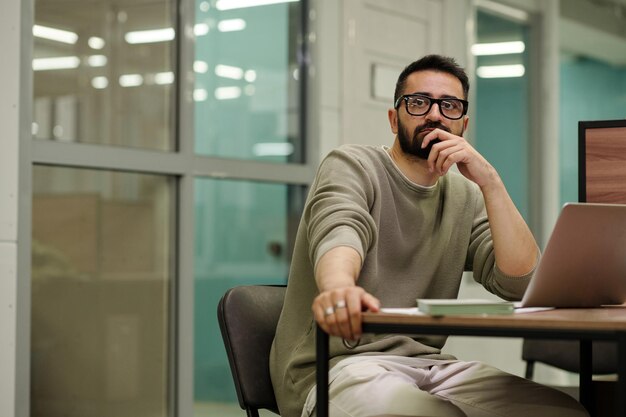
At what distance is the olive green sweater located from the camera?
197cm

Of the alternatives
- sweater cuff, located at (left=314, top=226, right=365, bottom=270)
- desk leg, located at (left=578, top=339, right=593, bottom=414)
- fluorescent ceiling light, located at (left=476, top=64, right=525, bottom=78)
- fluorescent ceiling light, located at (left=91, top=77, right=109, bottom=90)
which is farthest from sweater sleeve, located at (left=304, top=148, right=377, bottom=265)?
fluorescent ceiling light, located at (left=476, top=64, right=525, bottom=78)

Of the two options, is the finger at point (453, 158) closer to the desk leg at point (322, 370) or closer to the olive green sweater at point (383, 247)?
the olive green sweater at point (383, 247)

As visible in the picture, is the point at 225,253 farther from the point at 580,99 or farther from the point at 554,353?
the point at 580,99

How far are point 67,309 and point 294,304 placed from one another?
1.69 m

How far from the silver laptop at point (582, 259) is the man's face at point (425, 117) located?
1.68 feet

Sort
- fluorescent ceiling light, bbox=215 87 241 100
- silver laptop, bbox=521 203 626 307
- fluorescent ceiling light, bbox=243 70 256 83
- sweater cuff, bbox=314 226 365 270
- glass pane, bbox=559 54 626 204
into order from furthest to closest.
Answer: glass pane, bbox=559 54 626 204, fluorescent ceiling light, bbox=243 70 256 83, fluorescent ceiling light, bbox=215 87 241 100, sweater cuff, bbox=314 226 365 270, silver laptop, bbox=521 203 626 307

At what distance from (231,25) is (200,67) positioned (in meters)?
0.31

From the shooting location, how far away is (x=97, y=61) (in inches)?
142

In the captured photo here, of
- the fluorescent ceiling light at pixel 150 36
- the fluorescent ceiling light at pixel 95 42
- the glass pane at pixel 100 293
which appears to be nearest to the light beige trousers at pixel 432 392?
the glass pane at pixel 100 293

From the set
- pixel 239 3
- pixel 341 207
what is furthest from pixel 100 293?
pixel 341 207

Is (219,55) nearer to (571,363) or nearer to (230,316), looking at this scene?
(571,363)

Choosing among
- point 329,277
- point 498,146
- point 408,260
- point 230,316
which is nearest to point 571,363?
point 408,260

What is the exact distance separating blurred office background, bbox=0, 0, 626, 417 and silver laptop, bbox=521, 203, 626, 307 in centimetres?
204

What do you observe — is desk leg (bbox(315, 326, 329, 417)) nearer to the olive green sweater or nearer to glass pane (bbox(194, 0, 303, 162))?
the olive green sweater
